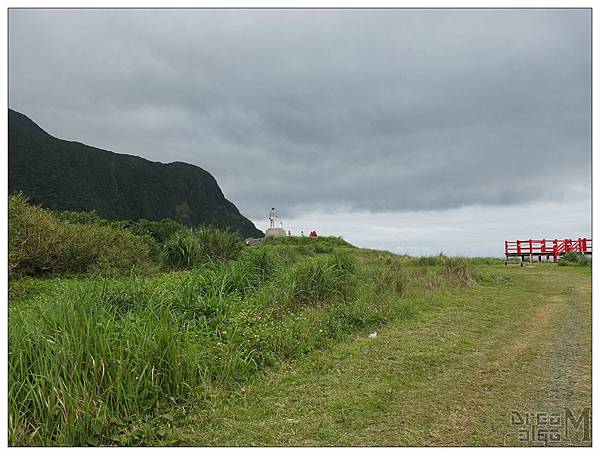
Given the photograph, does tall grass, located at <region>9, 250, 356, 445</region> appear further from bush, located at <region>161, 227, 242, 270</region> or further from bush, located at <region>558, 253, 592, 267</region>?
bush, located at <region>558, 253, 592, 267</region>

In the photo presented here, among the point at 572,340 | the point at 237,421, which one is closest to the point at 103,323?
the point at 237,421

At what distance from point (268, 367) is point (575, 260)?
1486cm

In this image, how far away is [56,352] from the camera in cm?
310

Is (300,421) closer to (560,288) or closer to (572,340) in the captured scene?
(572,340)

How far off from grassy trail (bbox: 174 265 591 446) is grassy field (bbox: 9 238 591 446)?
0.01 m

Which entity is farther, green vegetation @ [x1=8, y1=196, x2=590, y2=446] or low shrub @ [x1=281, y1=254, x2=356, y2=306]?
low shrub @ [x1=281, y1=254, x2=356, y2=306]

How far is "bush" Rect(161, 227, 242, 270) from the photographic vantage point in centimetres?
888

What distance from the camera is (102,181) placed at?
23.3 metres

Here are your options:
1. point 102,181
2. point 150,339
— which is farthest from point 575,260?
point 102,181

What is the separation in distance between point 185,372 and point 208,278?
109 inches

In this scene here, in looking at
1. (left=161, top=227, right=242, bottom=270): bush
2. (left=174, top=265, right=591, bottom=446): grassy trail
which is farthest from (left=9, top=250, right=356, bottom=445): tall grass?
(left=161, top=227, right=242, bottom=270): bush

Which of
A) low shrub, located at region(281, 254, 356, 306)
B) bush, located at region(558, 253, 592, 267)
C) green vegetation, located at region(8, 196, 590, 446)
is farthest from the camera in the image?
bush, located at region(558, 253, 592, 267)

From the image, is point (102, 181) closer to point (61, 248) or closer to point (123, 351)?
point (61, 248)

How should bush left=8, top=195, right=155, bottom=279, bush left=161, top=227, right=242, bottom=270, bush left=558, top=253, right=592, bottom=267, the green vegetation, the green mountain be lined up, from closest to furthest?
1. the green vegetation
2. bush left=8, top=195, right=155, bottom=279
3. bush left=161, top=227, right=242, bottom=270
4. bush left=558, top=253, right=592, bottom=267
5. the green mountain
